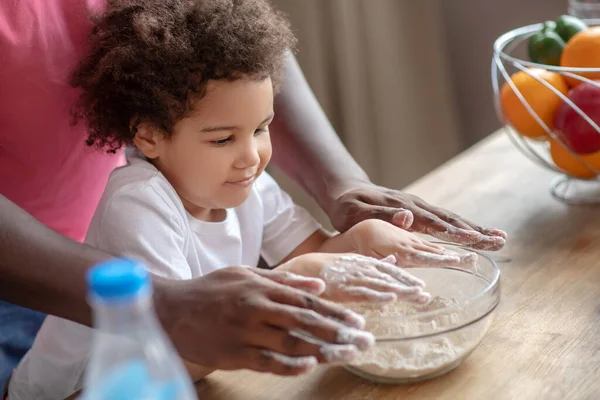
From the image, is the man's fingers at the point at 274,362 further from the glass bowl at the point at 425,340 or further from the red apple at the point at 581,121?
the red apple at the point at 581,121

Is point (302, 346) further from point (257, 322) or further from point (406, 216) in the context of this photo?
point (406, 216)

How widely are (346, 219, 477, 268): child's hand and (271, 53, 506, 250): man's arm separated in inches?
1.3

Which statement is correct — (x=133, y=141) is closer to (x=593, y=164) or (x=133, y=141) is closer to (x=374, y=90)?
(x=593, y=164)

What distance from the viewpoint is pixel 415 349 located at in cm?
90

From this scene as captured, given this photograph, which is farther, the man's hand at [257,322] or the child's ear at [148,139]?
the child's ear at [148,139]

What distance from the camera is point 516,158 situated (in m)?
1.61

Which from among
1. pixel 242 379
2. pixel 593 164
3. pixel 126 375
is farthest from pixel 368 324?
pixel 593 164

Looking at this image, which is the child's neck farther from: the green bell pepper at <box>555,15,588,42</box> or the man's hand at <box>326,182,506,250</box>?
the green bell pepper at <box>555,15,588,42</box>

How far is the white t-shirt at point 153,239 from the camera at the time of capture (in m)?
1.02

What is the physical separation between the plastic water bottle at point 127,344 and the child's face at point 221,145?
1.37ft

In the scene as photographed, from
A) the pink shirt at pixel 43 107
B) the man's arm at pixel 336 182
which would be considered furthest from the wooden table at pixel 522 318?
the pink shirt at pixel 43 107

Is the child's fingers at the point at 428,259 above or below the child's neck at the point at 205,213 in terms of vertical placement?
below

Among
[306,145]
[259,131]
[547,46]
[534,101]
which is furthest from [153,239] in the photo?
[547,46]

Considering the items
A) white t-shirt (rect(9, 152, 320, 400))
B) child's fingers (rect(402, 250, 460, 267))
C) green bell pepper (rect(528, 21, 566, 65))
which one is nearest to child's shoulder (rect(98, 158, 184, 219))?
white t-shirt (rect(9, 152, 320, 400))
